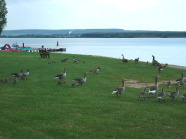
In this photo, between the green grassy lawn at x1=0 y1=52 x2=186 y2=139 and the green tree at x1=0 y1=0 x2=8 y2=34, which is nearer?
the green grassy lawn at x1=0 y1=52 x2=186 y2=139

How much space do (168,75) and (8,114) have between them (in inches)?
887

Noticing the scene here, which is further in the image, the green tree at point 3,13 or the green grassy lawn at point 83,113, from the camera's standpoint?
the green tree at point 3,13

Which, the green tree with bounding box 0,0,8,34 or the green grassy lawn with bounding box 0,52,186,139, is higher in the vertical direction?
the green tree with bounding box 0,0,8,34

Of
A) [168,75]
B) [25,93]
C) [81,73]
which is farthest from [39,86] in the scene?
[168,75]

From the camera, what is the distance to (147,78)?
30828 mm

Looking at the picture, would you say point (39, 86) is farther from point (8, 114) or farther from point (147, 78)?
point (147, 78)

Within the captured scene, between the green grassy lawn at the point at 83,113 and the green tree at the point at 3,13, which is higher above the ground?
the green tree at the point at 3,13

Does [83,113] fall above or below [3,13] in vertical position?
below

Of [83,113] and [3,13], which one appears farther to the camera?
[3,13]

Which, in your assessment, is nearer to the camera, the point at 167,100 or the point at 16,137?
the point at 16,137

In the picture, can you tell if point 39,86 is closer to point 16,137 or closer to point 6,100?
point 6,100

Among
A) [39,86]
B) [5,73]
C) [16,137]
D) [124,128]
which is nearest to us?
[16,137]

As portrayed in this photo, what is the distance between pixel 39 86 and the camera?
77.4 feet

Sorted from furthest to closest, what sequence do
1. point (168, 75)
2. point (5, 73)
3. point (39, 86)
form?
point (168, 75), point (5, 73), point (39, 86)
